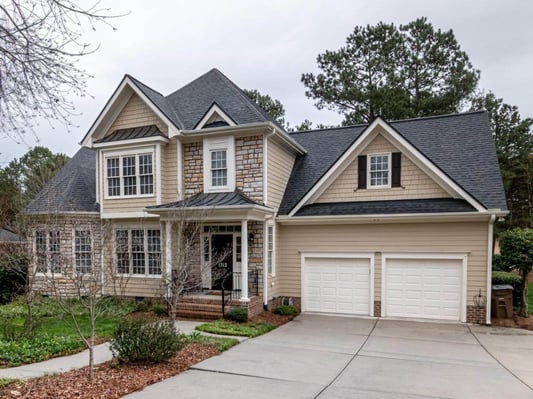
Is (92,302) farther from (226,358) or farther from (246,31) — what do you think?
(246,31)

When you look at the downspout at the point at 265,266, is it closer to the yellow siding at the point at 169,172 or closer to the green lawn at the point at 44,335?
the yellow siding at the point at 169,172

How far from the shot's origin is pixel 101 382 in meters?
5.60

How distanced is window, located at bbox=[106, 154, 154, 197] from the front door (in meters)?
3.03

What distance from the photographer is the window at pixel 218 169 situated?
1279cm

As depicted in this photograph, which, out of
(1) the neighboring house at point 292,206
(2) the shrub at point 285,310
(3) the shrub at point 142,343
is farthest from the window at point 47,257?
(2) the shrub at point 285,310

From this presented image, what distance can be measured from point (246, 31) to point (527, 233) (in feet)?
37.3

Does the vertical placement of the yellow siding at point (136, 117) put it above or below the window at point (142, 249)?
above

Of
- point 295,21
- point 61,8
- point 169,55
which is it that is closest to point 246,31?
point 295,21

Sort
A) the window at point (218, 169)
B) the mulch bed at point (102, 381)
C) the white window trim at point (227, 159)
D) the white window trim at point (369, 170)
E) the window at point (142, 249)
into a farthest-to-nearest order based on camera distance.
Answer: the window at point (142, 249) < the window at point (218, 169) < the white window trim at point (227, 159) < the white window trim at point (369, 170) < the mulch bed at point (102, 381)

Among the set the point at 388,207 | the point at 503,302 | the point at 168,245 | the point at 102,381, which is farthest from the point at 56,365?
the point at 503,302

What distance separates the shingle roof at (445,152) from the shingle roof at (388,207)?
1.88 feet

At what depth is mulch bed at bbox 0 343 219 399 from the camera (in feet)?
16.6

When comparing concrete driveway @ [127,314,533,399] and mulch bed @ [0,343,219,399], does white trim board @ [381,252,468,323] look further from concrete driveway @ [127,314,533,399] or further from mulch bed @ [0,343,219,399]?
mulch bed @ [0,343,219,399]

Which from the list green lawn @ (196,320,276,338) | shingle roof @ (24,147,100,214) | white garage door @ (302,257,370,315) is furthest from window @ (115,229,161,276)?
white garage door @ (302,257,370,315)
